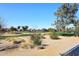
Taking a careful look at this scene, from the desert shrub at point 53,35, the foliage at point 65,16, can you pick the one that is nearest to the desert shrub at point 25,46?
the desert shrub at point 53,35

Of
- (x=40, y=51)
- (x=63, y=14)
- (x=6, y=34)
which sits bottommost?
(x=40, y=51)

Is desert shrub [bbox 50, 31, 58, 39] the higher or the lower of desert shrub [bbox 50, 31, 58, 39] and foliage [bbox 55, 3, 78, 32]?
the lower

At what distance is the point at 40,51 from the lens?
337 centimetres

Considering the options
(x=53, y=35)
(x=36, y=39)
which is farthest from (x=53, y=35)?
(x=36, y=39)

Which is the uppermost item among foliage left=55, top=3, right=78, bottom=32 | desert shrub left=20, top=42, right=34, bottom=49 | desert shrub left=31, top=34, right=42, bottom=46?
foliage left=55, top=3, right=78, bottom=32

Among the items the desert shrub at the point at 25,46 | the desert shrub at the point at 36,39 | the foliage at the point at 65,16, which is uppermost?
the foliage at the point at 65,16

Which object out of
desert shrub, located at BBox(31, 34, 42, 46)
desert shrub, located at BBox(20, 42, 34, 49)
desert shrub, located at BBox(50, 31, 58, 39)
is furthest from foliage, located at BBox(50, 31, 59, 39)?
desert shrub, located at BBox(20, 42, 34, 49)

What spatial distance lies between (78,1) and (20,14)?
2.56 feet

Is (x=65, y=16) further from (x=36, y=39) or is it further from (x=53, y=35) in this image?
(x=36, y=39)

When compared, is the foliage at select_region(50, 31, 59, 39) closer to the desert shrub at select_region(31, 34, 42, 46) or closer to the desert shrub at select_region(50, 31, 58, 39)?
the desert shrub at select_region(50, 31, 58, 39)

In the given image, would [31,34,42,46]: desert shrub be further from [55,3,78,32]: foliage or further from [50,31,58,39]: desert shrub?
[55,3,78,32]: foliage

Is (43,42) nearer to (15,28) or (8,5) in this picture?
(15,28)

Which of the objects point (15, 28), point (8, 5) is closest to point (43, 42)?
point (15, 28)

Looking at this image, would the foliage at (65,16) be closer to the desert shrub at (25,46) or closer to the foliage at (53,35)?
the foliage at (53,35)
